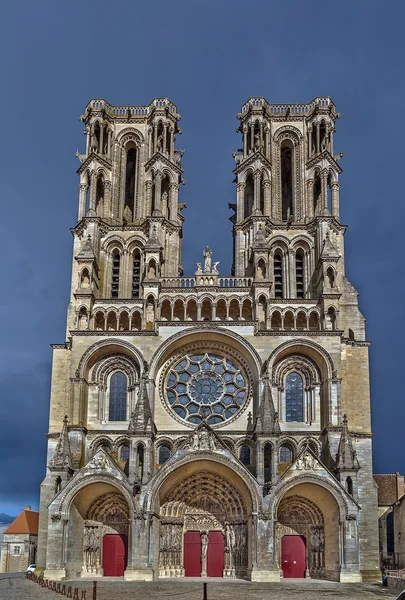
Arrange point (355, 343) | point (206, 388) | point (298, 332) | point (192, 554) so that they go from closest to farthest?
point (192, 554)
point (298, 332)
point (206, 388)
point (355, 343)

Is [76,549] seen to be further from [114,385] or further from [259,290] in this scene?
[259,290]

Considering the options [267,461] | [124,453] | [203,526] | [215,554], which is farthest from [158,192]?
[215,554]

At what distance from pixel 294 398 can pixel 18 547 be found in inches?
1047

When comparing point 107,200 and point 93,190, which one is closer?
point 93,190

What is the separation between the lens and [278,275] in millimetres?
43219

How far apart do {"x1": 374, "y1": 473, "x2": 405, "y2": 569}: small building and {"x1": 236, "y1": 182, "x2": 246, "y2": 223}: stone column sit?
19540mm

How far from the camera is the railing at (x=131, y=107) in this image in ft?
155

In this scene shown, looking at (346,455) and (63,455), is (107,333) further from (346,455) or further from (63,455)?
(346,455)

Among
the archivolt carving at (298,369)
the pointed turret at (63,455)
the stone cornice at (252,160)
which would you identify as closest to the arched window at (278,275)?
the archivolt carving at (298,369)

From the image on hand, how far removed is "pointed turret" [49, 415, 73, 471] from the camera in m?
34.5

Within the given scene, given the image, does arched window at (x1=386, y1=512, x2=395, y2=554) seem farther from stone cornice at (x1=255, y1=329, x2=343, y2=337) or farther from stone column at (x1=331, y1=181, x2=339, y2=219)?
stone column at (x1=331, y1=181, x2=339, y2=219)

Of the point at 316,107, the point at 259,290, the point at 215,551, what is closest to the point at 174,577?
the point at 215,551

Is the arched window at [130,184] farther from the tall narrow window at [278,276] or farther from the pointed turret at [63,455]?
the pointed turret at [63,455]

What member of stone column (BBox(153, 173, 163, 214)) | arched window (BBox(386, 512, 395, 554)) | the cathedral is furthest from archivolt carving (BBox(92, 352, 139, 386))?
arched window (BBox(386, 512, 395, 554))
